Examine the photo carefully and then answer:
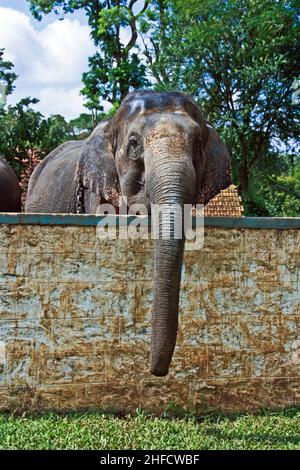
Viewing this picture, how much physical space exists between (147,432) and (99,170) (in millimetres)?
2248

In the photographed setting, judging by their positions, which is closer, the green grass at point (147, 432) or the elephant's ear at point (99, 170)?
the green grass at point (147, 432)

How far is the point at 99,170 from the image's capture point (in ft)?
19.1

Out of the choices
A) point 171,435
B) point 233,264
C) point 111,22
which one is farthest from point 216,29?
point 171,435

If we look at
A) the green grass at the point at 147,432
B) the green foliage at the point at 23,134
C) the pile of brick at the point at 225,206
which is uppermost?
the green foliage at the point at 23,134

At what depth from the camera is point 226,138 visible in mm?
19141

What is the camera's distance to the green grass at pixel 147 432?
4.40m

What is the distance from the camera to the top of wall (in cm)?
522

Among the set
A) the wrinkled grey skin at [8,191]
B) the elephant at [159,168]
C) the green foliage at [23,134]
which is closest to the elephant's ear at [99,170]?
the elephant at [159,168]

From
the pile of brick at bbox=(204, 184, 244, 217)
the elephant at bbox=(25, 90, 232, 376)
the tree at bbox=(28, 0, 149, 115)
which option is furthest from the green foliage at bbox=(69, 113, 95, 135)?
the elephant at bbox=(25, 90, 232, 376)

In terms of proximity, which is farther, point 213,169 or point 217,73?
point 217,73

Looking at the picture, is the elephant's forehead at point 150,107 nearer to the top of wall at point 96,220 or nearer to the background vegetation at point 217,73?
the top of wall at point 96,220

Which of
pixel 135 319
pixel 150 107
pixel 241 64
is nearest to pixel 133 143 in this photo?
pixel 150 107

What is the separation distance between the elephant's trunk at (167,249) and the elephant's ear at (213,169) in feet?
3.88

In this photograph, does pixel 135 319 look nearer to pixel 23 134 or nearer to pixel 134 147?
pixel 134 147
